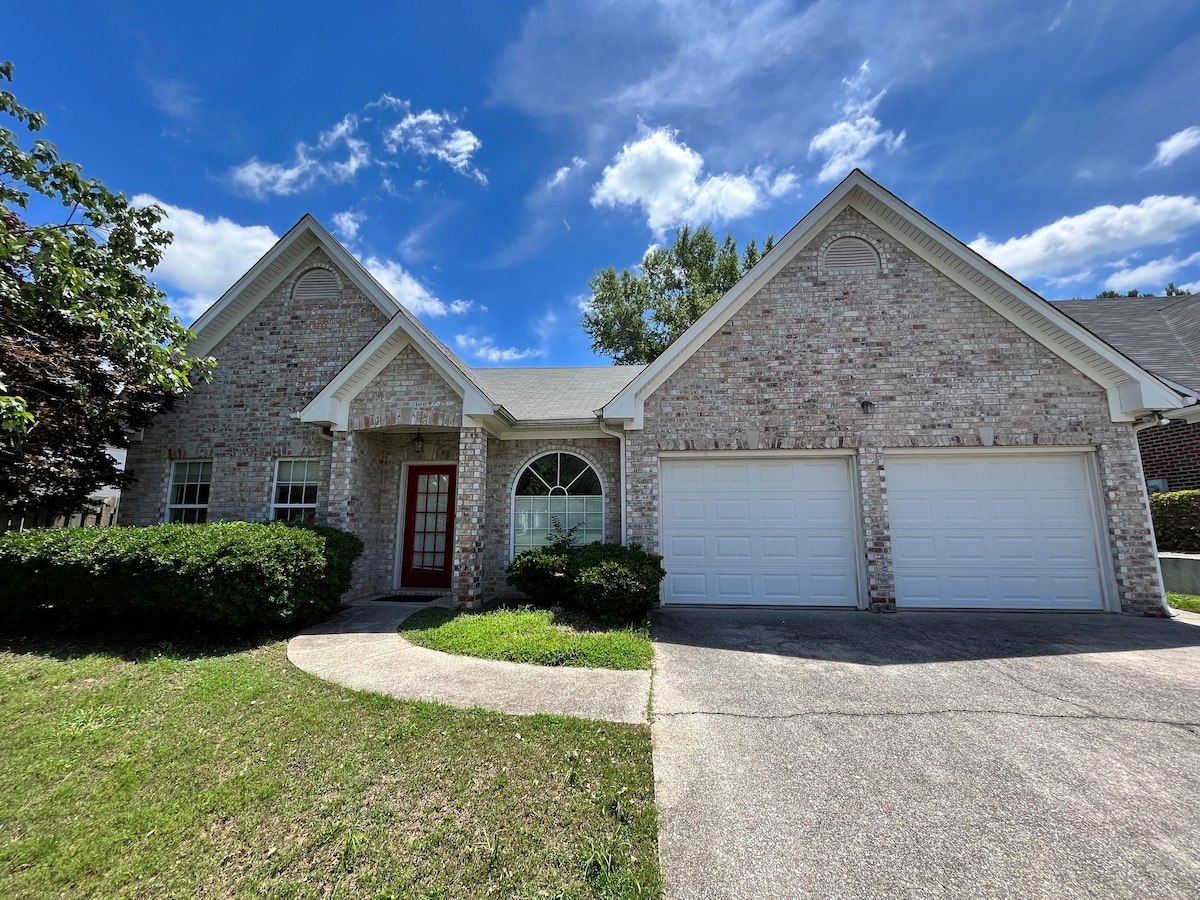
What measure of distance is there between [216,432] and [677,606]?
32.5 ft

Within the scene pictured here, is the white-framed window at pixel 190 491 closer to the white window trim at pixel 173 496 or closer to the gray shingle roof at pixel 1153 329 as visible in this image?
the white window trim at pixel 173 496

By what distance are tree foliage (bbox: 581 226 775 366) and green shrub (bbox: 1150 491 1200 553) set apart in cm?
1936

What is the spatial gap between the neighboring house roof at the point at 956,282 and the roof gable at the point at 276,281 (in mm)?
5777

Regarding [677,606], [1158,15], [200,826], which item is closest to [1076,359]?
[1158,15]

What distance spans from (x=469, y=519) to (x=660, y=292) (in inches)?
890

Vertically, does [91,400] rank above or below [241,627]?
above

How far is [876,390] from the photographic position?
8.44m

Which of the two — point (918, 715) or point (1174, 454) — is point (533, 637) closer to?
point (918, 715)

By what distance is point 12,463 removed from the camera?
309 inches

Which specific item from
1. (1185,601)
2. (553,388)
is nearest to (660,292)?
(553,388)

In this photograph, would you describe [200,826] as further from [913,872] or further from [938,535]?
[938,535]

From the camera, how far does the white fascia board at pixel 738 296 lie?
28.5 feet

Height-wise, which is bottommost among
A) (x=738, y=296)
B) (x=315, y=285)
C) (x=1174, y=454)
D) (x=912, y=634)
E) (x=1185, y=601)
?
(x=912, y=634)

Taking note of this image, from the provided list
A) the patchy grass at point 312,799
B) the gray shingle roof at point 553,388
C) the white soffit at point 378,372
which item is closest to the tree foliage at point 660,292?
the gray shingle roof at point 553,388
